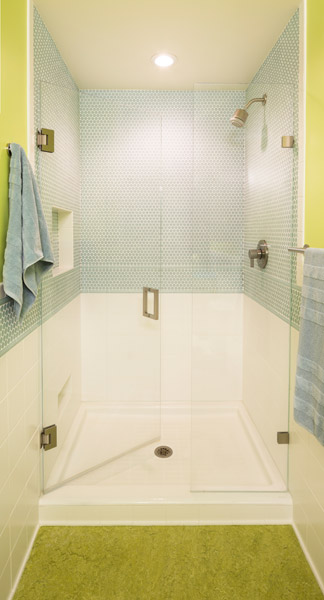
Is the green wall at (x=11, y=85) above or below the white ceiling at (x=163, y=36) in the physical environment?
below

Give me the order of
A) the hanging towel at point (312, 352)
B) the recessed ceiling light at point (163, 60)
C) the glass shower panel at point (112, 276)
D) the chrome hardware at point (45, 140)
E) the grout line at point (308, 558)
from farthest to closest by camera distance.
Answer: the glass shower panel at point (112, 276) < the recessed ceiling light at point (163, 60) < the chrome hardware at point (45, 140) < the grout line at point (308, 558) < the hanging towel at point (312, 352)

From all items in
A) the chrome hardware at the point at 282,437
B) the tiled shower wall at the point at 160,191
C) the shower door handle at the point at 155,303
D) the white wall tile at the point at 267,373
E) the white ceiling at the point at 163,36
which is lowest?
the chrome hardware at the point at 282,437

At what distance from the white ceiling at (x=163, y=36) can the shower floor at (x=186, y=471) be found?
2.03 metres

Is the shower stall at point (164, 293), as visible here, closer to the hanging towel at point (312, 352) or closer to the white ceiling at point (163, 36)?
the white ceiling at point (163, 36)

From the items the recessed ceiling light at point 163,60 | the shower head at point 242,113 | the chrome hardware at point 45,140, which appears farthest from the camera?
the recessed ceiling light at point 163,60

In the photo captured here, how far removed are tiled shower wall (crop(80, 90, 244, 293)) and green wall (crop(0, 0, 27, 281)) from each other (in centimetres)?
91

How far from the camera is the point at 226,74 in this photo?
8.80 ft

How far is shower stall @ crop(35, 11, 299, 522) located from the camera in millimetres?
2025

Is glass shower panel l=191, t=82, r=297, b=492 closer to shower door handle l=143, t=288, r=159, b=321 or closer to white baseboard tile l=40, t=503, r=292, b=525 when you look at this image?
white baseboard tile l=40, t=503, r=292, b=525

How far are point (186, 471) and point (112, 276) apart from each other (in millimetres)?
1224

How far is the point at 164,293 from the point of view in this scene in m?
2.96

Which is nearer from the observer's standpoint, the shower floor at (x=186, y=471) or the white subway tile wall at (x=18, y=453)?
the white subway tile wall at (x=18, y=453)

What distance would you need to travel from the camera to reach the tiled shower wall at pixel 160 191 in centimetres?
244

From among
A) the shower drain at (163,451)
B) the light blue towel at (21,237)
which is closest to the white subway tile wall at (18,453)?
the light blue towel at (21,237)
